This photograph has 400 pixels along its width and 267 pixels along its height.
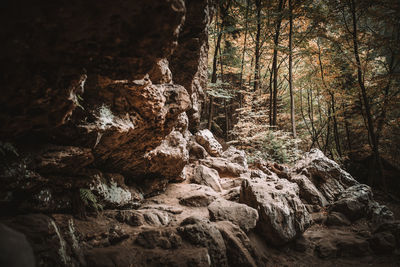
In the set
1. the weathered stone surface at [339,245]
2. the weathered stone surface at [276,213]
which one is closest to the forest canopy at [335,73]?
the weathered stone surface at [339,245]

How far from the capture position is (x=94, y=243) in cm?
331

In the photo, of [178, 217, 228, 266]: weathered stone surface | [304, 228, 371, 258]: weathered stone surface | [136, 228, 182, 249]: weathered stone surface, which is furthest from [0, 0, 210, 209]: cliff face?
[304, 228, 371, 258]: weathered stone surface

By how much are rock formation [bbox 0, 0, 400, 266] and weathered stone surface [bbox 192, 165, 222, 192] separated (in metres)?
0.05

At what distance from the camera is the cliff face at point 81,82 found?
1.98 meters

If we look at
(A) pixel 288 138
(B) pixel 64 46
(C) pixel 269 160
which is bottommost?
(B) pixel 64 46

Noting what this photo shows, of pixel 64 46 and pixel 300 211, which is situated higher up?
pixel 64 46

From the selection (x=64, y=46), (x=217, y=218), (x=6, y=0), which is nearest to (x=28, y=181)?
(x=64, y=46)

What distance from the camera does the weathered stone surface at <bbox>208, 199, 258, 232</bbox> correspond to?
17.0 feet

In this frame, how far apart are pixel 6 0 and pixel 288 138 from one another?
13228 mm

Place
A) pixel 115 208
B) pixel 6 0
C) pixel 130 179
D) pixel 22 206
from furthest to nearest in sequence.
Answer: pixel 130 179
pixel 115 208
pixel 22 206
pixel 6 0

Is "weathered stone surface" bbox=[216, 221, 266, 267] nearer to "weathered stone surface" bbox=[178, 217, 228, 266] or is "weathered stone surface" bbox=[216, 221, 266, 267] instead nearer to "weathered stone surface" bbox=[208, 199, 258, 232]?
"weathered stone surface" bbox=[178, 217, 228, 266]

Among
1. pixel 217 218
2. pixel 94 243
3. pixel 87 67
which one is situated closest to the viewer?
pixel 87 67

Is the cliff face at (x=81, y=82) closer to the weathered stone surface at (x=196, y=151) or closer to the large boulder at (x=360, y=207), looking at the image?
the weathered stone surface at (x=196, y=151)

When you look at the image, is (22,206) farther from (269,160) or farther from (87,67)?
(269,160)
